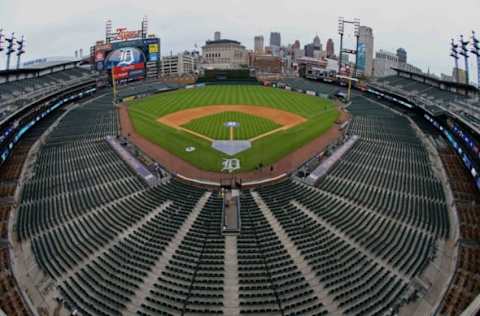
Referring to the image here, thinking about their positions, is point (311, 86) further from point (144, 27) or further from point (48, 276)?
point (48, 276)

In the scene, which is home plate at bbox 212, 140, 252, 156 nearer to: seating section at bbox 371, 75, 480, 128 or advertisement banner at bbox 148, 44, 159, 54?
seating section at bbox 371, 75, 480, 128

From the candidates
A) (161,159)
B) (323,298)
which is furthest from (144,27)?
(323,298)

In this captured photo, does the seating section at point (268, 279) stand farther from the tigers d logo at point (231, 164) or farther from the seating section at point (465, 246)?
the tigers d logo at point (231, 164)

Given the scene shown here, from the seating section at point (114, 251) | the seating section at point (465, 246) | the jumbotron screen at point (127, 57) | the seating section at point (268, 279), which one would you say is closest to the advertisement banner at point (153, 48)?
the jumbotron screen at point (127, 57)

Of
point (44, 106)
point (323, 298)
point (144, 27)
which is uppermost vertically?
point (144, 27)

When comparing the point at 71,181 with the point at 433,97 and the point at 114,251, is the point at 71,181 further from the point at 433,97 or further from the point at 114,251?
the point at 433,97

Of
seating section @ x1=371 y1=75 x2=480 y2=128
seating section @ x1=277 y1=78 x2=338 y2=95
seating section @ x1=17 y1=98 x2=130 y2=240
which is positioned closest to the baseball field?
seating section @ x1=277 y1=78 x2=338 y2=95
